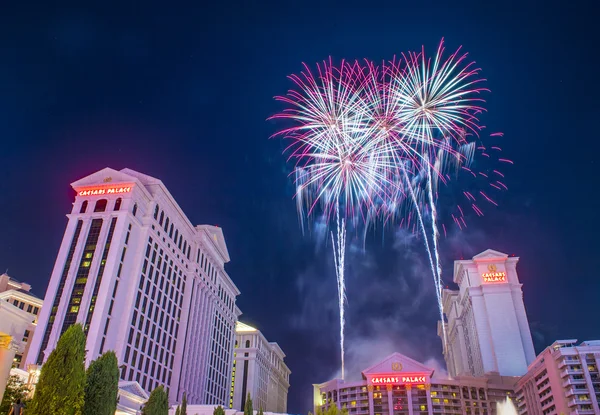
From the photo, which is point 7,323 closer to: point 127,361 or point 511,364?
point 127,361

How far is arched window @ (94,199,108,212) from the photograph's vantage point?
85500mm

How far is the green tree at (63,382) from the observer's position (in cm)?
3017

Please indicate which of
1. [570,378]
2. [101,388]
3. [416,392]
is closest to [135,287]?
[101,388]

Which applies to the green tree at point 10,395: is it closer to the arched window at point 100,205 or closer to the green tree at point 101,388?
the green tree at point 101,388

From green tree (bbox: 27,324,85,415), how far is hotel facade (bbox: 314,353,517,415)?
104 metres

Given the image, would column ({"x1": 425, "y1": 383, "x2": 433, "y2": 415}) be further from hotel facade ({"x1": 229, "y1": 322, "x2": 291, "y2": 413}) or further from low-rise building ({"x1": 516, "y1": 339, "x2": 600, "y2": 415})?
hotel facade ({"x1": 229, "y1": 322, "x2": 291, "y2": 413})

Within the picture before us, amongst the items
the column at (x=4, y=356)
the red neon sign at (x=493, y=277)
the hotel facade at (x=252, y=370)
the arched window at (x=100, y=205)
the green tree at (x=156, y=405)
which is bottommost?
the column at (x=4, y=356)

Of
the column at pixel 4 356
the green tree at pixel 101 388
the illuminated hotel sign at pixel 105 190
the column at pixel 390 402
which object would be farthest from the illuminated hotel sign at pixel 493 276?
the column at pixel 4 356

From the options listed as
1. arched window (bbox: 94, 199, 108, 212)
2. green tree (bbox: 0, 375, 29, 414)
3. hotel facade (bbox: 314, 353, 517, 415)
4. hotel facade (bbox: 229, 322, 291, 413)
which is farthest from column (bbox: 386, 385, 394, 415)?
green tree (bbox: 0, 375, 29, 414)

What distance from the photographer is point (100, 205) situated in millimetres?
86062

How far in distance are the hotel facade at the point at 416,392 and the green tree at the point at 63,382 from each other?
103636mm

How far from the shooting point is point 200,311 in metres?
114

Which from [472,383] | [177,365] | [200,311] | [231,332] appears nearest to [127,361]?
[177,365]

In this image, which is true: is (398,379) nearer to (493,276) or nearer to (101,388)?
(493,276)
